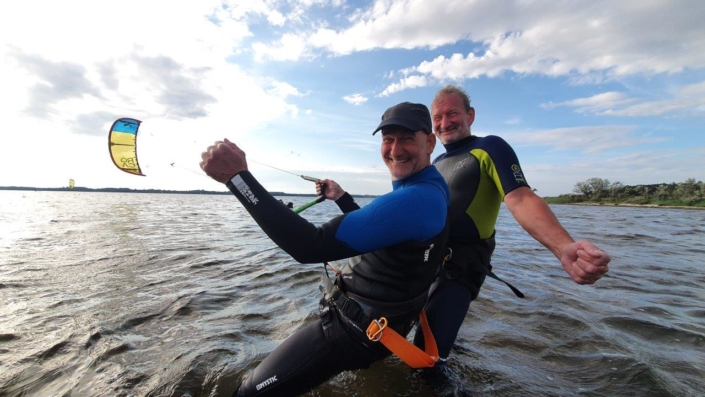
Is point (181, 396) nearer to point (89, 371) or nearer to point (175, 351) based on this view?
point (175, 351)

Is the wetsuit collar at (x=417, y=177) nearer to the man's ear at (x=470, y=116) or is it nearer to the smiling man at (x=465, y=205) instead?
the smiling man at (x=465, y=205)

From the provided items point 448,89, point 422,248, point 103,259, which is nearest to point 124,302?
point 103,259

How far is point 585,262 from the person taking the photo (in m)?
1.79

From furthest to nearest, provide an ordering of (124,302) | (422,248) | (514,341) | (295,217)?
(124,302), (514,341), (422,248), (295,217)

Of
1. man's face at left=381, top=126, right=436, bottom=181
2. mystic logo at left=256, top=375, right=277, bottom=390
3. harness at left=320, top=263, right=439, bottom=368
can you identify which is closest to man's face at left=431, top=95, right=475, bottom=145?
man's face at left=381, top=126, right=436, bottom=181

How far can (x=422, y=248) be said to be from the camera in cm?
229

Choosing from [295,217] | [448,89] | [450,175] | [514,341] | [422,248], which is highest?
[448,89]

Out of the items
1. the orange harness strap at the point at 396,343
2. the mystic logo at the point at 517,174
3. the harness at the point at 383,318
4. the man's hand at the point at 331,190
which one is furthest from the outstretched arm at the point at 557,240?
the man's hand at the point at 331,190

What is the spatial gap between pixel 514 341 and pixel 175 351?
472 centimetres

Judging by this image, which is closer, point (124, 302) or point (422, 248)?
point (422, 248)

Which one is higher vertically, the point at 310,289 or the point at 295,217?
the point at 295,217

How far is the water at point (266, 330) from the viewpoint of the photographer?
341 centimetres

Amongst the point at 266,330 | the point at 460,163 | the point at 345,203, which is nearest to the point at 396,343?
the point at 345,203

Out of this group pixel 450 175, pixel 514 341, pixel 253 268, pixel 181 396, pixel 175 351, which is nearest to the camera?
pixel 181 396
